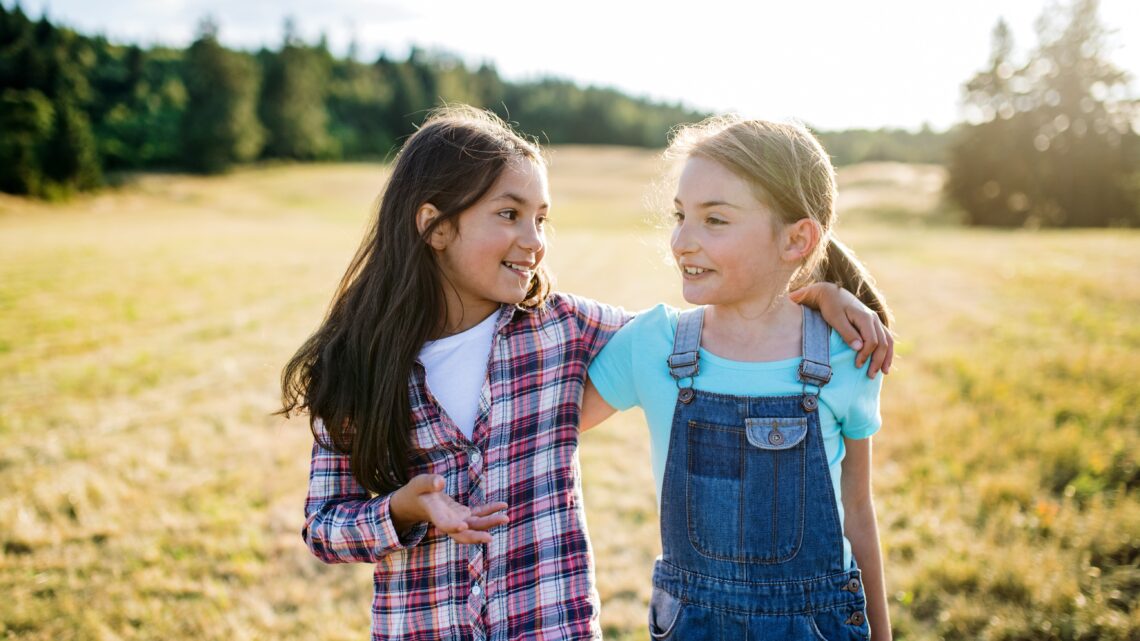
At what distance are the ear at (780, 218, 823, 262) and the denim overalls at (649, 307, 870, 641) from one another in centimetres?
25

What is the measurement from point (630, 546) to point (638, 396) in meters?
2.28

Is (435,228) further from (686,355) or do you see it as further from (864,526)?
(864,526)

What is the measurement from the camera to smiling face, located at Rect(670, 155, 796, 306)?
6.33 ft

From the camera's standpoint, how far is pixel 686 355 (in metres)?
1.96

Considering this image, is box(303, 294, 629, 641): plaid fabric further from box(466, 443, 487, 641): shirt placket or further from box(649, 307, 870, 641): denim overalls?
box(649, 307, 870, 641): denim overalls

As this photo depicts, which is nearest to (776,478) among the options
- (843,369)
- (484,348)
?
(843,369)

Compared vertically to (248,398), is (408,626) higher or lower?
higher

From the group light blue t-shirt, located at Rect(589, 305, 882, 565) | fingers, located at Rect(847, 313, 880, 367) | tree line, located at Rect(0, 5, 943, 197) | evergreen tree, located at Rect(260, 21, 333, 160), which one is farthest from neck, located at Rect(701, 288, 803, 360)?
evergreen tree, located at Rect(260, 21, 333, 160)

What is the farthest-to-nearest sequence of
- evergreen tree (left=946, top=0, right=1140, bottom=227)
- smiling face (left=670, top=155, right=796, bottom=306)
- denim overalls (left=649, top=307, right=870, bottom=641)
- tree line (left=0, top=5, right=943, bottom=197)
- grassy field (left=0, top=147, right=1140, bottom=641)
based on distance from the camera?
tree line (left=0, top=5, right=943, bottom=197), evergreen tree (left=946, top=0, right=1140, bottom=227), grassy field (left=0, top=147, right=1140, bottom=641), smiling face (left=670, top=155, right=796, bottom=306), denim overalls (left=649, top=307, right=870, bottom=641)

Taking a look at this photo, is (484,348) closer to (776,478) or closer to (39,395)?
(776,478)

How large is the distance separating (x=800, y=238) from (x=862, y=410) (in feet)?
1.59

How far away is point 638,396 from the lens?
214 cm

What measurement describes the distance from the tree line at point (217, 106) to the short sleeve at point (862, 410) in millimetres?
15578

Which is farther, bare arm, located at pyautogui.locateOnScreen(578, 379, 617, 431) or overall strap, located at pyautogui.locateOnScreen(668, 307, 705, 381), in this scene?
bare arm, located at pyautogui.locateOnScreen(578, 379, 617, 431)
